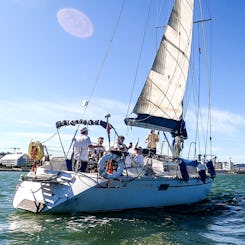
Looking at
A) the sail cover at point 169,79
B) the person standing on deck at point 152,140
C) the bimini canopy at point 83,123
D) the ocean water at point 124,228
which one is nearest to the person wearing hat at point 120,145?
the bimini canopy at point 83,123

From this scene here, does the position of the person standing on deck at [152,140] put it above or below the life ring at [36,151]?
above

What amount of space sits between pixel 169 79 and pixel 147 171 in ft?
23.0

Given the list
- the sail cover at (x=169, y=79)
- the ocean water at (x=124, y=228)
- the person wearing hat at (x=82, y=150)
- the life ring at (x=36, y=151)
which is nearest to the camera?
the ocean water at (x=124, y=228)

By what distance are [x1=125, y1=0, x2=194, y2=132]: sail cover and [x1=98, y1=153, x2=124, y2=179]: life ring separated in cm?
483

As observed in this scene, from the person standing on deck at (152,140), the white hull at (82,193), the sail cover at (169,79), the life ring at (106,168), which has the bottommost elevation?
the white hull at (82,193)

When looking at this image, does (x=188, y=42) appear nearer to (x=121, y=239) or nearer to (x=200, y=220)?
(x=200, y=220)

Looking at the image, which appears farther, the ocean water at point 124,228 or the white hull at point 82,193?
the white hull at point 82,193

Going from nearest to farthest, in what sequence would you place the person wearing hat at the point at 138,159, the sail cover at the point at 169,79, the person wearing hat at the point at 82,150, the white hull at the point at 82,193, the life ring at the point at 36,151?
the white hull at the point at 82,193, the person wearing hat at the point at 82,150, the life ring at the point at 36,151, the person wearing hat at the point at 138,159, the sail cover at the point at 169,79

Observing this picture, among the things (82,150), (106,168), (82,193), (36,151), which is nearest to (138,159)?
(106,168)

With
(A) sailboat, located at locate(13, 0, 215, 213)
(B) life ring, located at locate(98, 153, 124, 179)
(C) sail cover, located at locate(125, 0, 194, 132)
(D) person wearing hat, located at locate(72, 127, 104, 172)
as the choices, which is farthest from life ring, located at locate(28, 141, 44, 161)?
(C) sail cover, located at locate(125, 0, 194, 132)

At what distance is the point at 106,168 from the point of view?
12414mm

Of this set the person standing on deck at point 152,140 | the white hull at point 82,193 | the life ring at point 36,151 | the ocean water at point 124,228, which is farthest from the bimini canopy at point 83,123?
the person standing on deck at point 152,140

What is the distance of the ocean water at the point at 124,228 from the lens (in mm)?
9234

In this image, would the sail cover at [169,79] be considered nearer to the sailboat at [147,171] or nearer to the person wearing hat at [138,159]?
the sailboat at [147,171]
